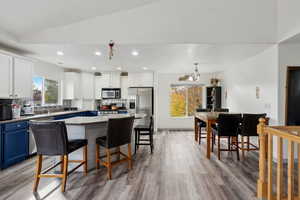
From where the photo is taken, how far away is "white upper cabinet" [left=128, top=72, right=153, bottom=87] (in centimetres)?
636

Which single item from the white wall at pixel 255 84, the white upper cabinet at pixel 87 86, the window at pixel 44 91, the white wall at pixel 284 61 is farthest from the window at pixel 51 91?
the white wall at pixel 284 61

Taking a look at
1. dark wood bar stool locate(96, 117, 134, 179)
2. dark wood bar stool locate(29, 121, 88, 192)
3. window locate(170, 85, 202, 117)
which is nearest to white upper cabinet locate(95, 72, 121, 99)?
window locate(170, 85, 202, 117)

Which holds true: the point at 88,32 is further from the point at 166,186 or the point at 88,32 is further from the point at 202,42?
the point at 166,186

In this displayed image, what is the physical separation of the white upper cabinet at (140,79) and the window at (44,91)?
255cm

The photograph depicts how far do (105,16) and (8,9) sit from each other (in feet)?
5.08

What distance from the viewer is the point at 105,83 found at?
649 centimetres

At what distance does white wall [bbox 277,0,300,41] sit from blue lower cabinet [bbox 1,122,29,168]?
536cm

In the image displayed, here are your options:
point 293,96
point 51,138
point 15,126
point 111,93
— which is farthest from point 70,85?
point 293,96

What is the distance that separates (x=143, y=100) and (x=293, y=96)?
4227 millimetres

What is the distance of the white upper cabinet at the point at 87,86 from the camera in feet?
20.7

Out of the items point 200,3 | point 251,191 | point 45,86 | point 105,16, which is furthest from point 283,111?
point 45,86

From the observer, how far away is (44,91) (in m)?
5.09

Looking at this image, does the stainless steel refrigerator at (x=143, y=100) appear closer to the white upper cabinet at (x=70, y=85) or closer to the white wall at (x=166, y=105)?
the white wall at (x=166, y=105)

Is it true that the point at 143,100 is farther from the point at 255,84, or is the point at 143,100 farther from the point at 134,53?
the point at 255,84
